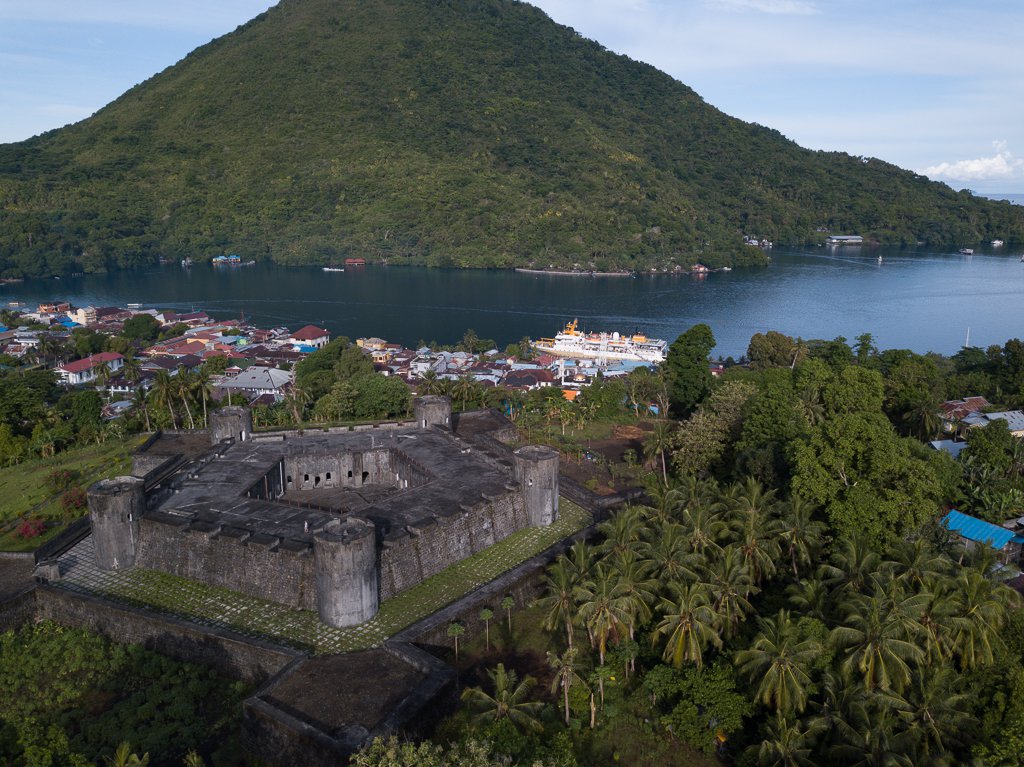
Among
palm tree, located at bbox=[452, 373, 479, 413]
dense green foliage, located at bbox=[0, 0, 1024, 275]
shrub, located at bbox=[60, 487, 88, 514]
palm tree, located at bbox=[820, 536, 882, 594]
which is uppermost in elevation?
dense green foliage, located at bbox=[0, 0, 1024, 275]

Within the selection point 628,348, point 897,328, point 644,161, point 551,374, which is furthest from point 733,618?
point 644,161

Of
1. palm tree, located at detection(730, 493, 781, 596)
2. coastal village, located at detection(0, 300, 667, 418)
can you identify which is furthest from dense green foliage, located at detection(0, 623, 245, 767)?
coastal village, located at detection(0, 300, 667, 418)

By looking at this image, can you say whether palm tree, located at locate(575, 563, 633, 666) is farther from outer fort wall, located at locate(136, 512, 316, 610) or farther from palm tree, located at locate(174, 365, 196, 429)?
palm tree, located at locate(174, 365, 196, 429)

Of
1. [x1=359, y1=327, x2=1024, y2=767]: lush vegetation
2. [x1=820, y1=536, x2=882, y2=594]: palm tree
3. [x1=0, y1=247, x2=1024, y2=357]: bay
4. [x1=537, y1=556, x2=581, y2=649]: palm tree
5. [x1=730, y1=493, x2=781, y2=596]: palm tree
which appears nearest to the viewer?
[x1=359, y1=327, x2=1024, y2=767]: lush vegetation

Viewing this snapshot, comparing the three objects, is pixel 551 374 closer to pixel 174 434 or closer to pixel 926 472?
pixel 174 434

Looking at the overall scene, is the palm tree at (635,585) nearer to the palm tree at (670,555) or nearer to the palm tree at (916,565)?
the palm tree at (670,555)

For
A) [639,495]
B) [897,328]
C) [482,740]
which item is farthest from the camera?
[897,328]
